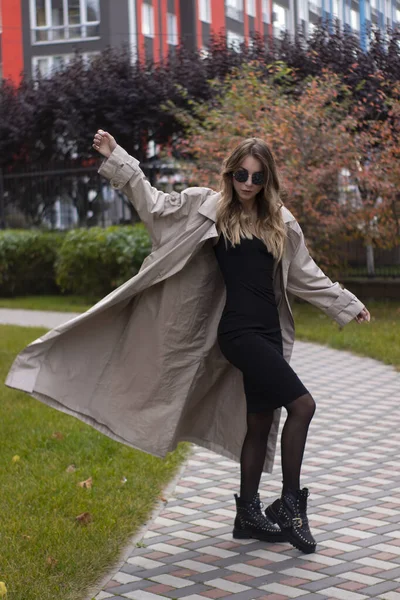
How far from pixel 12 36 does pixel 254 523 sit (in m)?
34.1

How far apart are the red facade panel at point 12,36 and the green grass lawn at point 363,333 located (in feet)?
79.6

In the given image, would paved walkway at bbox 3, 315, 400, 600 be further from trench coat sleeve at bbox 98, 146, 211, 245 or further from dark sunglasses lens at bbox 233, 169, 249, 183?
dark sunglasses lens at bbox 233, 169, 249, 183

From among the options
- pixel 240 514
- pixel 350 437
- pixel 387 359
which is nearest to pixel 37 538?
pixel 240 514

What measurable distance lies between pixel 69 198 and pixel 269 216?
15.5 metres

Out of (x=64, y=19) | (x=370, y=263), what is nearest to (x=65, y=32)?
(x=64, y=19)

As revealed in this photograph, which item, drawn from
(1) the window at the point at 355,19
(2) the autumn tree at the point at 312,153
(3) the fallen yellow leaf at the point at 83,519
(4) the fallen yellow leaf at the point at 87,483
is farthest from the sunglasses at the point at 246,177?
(1) the window at the point at 355,19

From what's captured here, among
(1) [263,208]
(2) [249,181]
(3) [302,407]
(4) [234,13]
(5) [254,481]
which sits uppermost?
(4) [234,13]

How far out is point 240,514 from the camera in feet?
15.7

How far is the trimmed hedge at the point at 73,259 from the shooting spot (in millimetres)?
15945

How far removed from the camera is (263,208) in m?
4.71

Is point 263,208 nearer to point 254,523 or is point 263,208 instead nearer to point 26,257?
point 254,523

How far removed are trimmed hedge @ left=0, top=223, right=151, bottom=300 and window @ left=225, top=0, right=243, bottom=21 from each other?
42.9 feet

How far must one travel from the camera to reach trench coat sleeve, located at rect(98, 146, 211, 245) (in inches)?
174

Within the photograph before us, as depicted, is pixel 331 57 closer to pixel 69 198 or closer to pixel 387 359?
pixel 69 198
